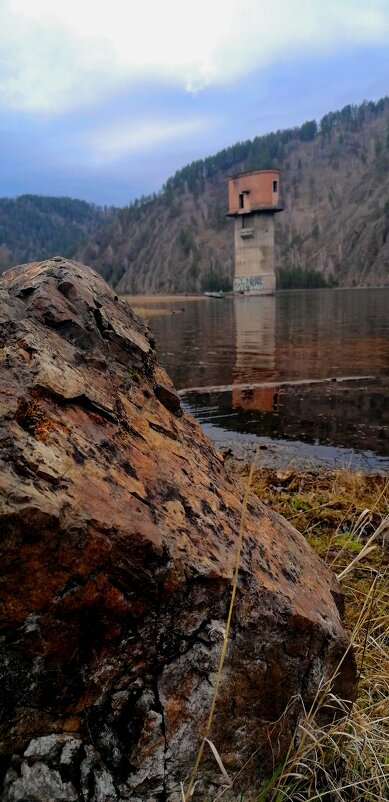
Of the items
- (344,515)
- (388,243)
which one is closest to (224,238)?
(388,243)

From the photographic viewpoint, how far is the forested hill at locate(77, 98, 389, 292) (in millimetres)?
126125

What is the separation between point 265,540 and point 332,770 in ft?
2.63

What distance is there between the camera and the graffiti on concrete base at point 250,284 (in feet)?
273

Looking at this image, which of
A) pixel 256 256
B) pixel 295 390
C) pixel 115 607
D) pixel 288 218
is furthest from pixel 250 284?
pixel 115 607

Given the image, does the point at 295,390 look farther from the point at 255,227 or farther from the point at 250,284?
the point at 255,227

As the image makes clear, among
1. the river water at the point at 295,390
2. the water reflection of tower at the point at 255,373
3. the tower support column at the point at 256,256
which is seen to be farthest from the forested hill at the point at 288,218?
the river water at the point at 295,390

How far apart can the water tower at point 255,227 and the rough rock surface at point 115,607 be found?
8249 centimetres

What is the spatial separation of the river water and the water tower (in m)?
60.7

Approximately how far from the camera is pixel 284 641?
1975 millimetres

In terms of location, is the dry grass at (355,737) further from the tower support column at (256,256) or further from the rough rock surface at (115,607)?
the tower support column at (256,256)

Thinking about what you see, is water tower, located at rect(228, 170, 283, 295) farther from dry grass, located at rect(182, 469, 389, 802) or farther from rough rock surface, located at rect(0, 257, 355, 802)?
rough rock surface, located at rect(0, 257, 355, 802)

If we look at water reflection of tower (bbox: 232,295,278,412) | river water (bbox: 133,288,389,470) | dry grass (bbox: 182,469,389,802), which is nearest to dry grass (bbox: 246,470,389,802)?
dry grass (bbox: 182,469,389,802)

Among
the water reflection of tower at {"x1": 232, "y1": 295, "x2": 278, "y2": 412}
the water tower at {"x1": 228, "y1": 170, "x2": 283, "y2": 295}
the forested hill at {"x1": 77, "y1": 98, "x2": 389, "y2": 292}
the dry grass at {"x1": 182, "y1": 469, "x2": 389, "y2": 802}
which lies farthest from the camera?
the forested hill at {"x1": 77, "y1": 98, "x2": 389, "y2": 292}

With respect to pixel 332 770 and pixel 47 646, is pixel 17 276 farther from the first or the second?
pixel 332 770
